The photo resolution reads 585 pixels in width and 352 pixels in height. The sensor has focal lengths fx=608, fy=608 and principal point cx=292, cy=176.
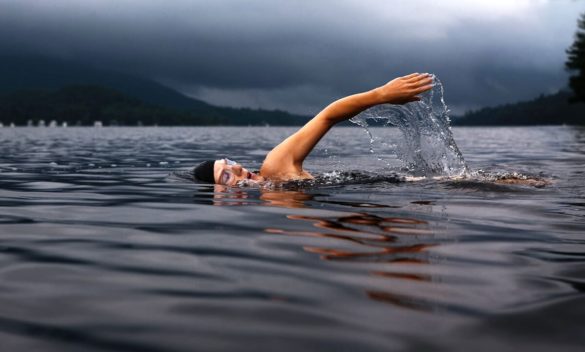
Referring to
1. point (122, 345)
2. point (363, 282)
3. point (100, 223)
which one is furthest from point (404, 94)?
point (122, 345)

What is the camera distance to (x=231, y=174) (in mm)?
9422

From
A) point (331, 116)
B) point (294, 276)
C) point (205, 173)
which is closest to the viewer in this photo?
point (294, 276)

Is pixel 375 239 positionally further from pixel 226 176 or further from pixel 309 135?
pixel 226 176

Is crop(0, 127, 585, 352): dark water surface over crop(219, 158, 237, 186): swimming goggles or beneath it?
beneath

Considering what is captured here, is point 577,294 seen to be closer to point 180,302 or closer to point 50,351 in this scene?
point 180,302

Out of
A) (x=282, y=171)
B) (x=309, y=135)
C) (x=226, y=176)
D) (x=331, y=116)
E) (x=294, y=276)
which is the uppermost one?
(x=331, y=116)

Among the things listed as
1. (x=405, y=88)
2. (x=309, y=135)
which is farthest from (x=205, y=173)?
(x=405, y=88)

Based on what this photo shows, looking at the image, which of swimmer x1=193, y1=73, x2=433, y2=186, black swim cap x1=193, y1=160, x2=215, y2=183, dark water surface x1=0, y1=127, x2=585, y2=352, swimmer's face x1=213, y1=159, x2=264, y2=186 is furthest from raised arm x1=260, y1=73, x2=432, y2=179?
dark water surface x1=0, y1=127, x2=585, y2=352

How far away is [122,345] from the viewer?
8.45 ft

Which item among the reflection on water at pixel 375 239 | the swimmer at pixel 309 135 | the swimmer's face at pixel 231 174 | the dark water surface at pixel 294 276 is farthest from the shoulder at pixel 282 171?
the reflection on water at pixel 375 239

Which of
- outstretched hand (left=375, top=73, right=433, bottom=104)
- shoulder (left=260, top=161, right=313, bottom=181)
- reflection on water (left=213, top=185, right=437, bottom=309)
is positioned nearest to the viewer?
reflection on water (left=213, top=185, right=437, bottom=309)

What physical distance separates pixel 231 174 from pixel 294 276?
19.2 ft

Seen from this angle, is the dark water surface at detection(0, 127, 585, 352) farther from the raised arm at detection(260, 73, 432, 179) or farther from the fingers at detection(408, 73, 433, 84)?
the fingers at detection(408, 73, 433, 84)

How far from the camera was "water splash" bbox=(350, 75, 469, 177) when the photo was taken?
30.5 feet
